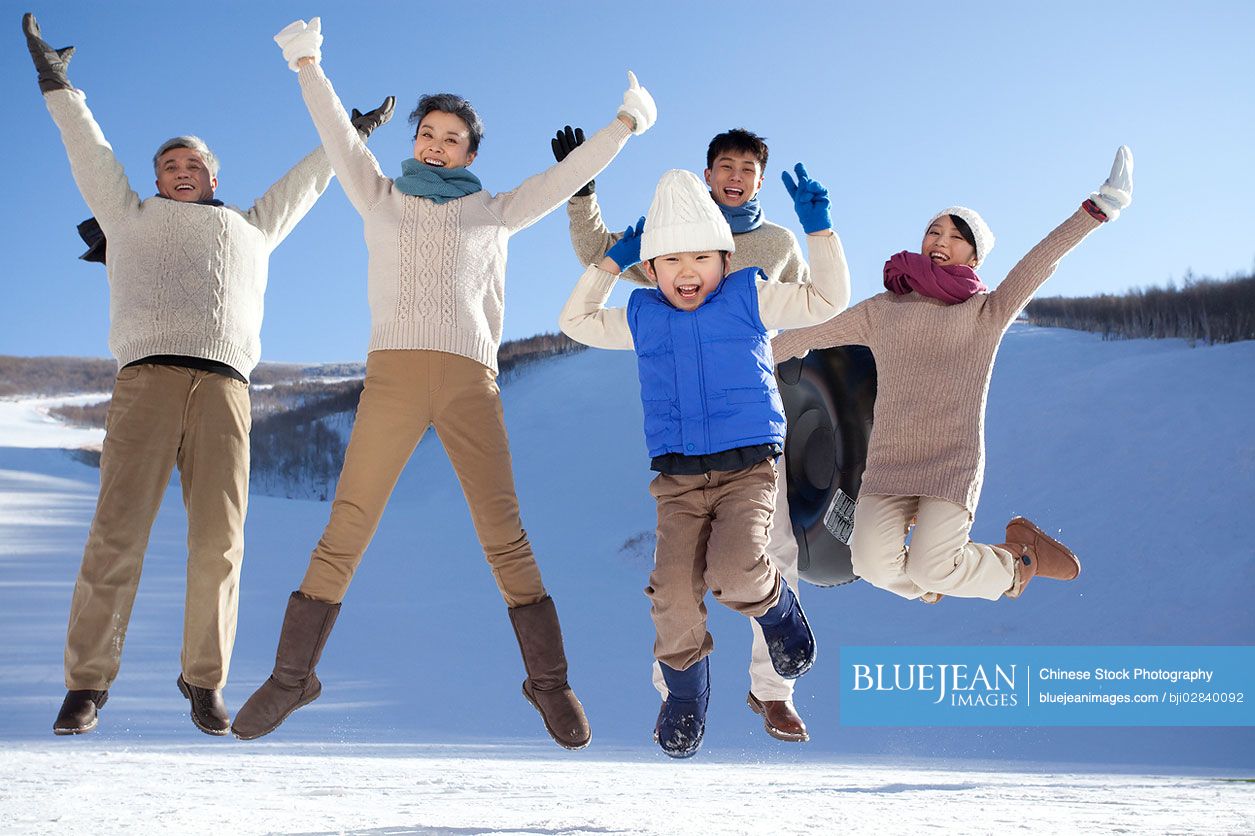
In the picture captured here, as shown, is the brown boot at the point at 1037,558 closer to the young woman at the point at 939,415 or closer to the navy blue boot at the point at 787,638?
the young woman at the point at 939,415

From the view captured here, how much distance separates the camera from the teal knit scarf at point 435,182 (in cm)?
414

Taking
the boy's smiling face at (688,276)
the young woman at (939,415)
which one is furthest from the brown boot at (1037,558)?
the boy's smiling face at (688,276)

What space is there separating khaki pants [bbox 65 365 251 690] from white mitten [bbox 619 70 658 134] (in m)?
1.71

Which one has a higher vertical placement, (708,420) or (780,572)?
(708,420)

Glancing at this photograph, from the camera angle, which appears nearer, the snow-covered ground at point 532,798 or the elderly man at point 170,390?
the elderly man at point 170,390

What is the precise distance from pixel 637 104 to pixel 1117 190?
1.79 m

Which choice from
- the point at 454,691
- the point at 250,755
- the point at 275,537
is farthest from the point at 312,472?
the point at 250,755

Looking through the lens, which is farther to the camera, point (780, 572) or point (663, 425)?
point (780, 572)

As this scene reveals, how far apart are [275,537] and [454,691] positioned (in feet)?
16.7

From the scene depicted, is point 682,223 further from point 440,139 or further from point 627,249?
point 440,139

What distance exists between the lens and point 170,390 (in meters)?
4.32

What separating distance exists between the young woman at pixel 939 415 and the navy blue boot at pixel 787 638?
74 centimetres

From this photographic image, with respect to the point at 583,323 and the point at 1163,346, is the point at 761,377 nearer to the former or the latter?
the point at 583,323

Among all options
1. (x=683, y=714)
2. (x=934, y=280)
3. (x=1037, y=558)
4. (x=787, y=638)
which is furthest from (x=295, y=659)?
(x=1037, y=558)
